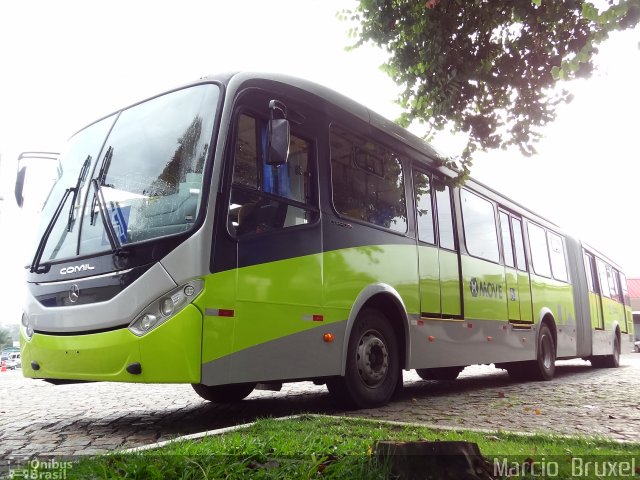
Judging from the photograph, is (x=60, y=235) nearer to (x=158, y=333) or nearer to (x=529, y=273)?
(x=158, y=333)

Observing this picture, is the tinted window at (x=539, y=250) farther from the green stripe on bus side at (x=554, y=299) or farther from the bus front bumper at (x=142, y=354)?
the bus front bumper at (x=142, y=354)

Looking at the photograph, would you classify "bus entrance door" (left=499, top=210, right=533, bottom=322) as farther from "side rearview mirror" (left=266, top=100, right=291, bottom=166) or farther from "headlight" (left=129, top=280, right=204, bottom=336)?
"headlight" (left=129, top=280, right=204, bottom=336)

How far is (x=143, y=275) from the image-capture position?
182 inches

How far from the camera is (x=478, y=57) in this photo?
7652mm

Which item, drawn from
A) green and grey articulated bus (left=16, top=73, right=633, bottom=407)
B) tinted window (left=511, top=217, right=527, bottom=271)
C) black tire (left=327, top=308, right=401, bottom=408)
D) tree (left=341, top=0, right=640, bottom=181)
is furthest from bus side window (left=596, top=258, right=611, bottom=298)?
black tire (left=327, top=308, right=401, bottom=408)

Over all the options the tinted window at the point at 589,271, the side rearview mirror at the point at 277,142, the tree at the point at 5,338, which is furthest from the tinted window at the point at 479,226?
the tree at the point at 5,338

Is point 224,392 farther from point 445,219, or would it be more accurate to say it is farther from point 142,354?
point 445,219

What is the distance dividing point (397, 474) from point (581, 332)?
12.5m

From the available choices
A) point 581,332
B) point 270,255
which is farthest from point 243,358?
point 581,332

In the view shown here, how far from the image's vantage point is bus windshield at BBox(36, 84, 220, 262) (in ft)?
16.0

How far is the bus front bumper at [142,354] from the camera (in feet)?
14.4

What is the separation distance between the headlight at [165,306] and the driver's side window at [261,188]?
0.65 meters

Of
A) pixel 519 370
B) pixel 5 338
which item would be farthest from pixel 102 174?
pixel 5 338

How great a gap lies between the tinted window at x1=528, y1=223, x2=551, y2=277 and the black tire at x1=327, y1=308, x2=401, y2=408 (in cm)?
605
